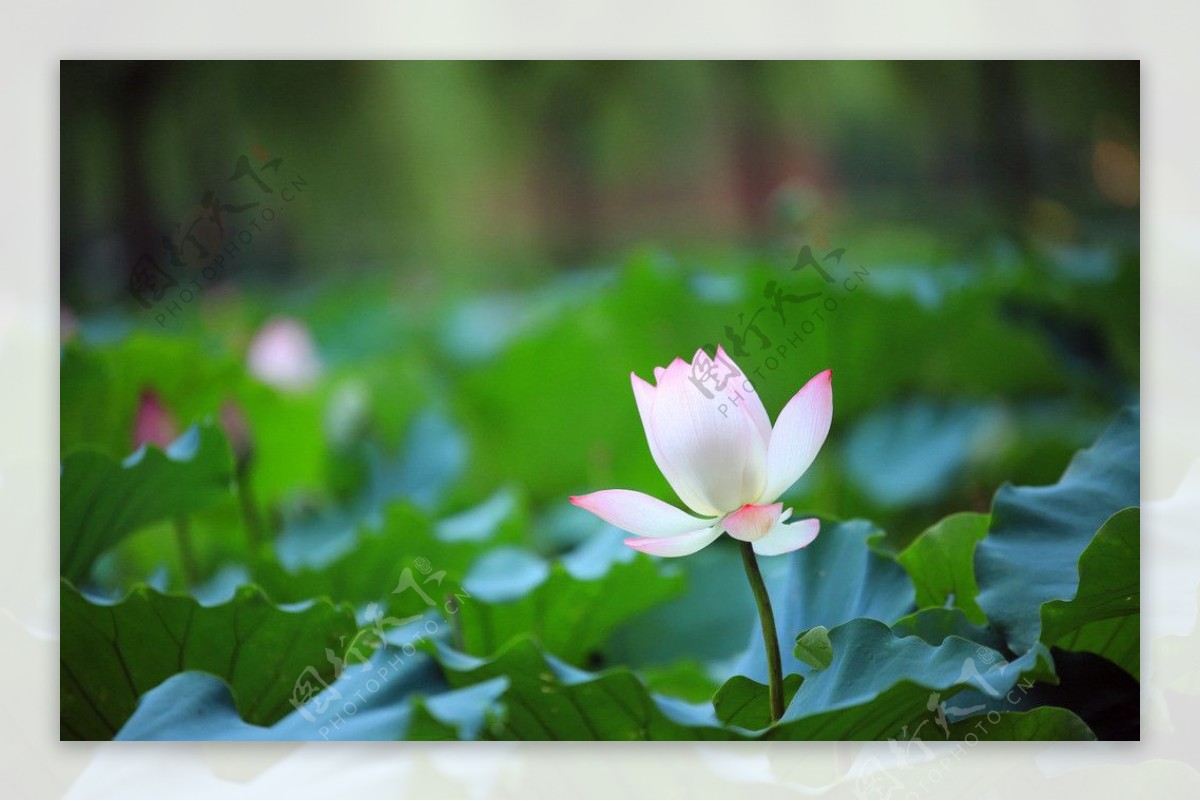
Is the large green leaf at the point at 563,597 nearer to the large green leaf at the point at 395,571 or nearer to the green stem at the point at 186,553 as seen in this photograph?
the large green leaf at the point at 395,571

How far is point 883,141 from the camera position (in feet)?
4.56

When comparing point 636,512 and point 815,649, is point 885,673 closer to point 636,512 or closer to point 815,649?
point 815,649

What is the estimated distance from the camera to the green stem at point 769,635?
3.96ft

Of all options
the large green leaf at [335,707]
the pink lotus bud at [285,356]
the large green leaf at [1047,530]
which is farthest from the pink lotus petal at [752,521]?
the pink lotus bud at [285,356]

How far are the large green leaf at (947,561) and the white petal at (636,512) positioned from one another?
0.83 ft

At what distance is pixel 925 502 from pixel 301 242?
2.52 ft

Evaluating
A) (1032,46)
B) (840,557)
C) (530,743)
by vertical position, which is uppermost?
(1032,46)

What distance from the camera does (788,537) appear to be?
129 cm

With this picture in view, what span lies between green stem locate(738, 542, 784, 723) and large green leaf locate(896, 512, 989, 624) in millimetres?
174

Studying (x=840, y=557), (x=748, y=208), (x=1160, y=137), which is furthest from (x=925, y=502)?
(x=1160, y=137)

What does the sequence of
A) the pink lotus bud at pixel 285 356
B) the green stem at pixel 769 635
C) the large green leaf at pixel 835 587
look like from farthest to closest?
1. the pink lotus bud at pixel 285 356
2. the large green leaf at pixel 835 587
3. the green stem at pixel 769 635

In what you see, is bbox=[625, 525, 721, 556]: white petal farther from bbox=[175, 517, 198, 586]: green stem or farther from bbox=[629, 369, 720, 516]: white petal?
bbox=[175, 517, 198, 586]: green stem

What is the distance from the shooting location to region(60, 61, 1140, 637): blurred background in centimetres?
139

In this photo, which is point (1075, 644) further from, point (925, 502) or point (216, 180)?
point (216, 180)
